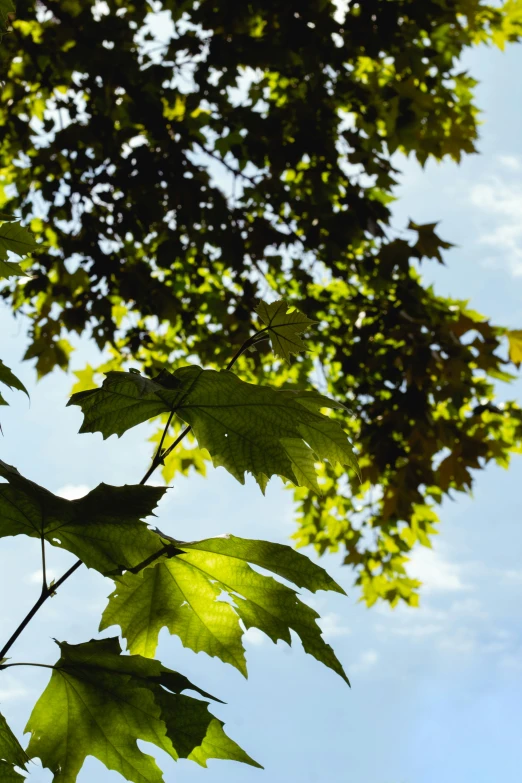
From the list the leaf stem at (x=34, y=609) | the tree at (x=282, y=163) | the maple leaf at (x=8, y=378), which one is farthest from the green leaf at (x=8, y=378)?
the tree at (x=282, y=163)

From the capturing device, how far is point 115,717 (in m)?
0.88

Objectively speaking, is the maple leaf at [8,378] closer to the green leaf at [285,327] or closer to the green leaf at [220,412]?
the green leaf at [220,412]

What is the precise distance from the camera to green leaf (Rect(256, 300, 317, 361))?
1.03m

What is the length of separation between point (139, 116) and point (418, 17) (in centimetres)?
184

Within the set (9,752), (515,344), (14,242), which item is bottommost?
(9,752)

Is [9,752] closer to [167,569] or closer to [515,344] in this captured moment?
[167,569]

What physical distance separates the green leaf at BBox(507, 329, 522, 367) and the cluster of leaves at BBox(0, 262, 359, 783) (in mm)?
3757

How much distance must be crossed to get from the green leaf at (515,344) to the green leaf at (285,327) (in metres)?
3.75

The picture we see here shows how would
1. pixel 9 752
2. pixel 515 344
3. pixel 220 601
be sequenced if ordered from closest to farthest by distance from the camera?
pixel 9 752
pixel 220 601
pixel 515 344

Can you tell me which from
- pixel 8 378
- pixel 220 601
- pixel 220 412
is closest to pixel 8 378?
pixel 8 378

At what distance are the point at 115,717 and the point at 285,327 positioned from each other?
59 cm

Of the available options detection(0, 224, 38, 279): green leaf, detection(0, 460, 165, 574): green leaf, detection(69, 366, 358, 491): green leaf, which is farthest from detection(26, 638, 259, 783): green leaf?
detection(0, 224, 38, 279): green leaf

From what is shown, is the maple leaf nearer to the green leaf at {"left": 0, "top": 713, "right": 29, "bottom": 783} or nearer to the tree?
the green leaf at {"left": 0, "top": 713, "right": 29, "bottom": 783}

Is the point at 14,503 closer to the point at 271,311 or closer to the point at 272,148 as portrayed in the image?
the point at 271,311
